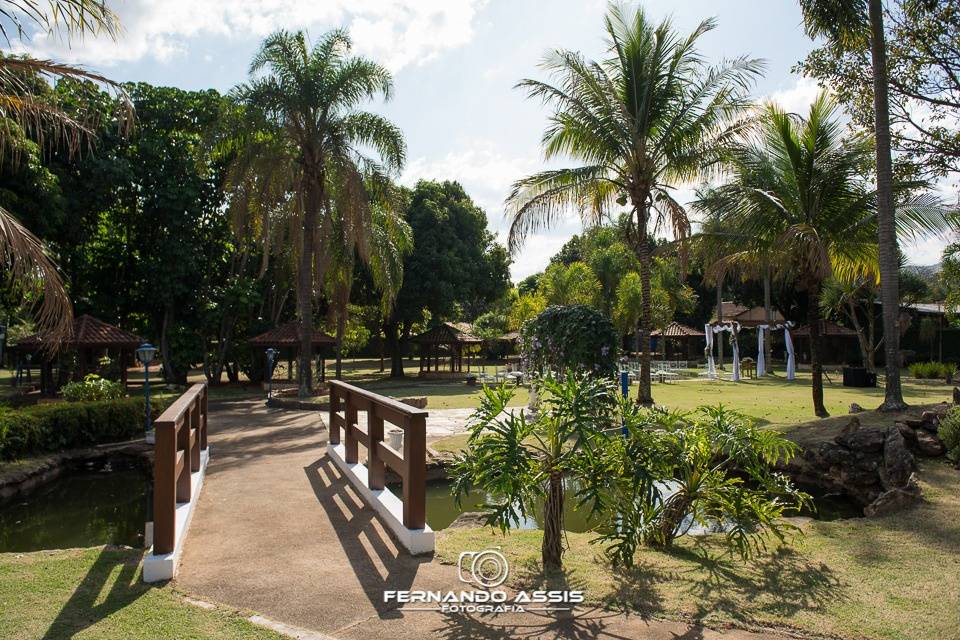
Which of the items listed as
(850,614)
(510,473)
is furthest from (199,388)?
(850,614)

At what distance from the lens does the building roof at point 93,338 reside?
1745 cm

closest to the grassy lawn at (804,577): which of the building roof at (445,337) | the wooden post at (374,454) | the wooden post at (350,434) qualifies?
the wooden post at (374,454)

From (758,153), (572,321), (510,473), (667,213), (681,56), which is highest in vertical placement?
(681,56)

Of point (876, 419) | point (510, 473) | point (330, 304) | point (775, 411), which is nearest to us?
point (510, 473)

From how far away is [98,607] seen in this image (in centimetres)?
401

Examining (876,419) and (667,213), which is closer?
(876,419)

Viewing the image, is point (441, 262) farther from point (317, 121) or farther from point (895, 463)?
point (895, 463)

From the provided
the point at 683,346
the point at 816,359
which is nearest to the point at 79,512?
the point at 816,359

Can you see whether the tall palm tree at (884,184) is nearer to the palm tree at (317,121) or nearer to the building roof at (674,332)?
the palm tree at (317,121)

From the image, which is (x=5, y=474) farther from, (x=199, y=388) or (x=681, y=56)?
(x=681, y=56)

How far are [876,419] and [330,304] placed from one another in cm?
1861

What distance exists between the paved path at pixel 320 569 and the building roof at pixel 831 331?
33.8 metres

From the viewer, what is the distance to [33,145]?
1644cm

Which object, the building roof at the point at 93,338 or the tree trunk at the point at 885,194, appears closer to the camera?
the tree trunk at the point at 885,194
